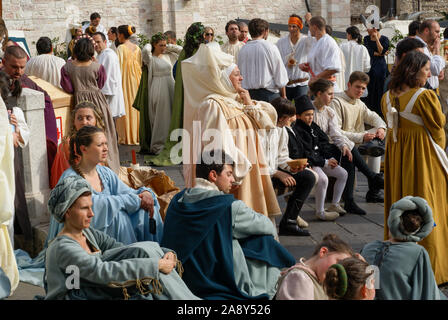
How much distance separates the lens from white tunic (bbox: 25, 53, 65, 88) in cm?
1000

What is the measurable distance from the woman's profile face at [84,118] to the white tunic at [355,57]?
7.50 metres

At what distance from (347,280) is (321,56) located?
6934 mm

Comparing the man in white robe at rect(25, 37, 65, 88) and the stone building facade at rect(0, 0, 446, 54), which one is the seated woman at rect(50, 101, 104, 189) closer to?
the man in white robe at rect(25, 37, 65, 88)

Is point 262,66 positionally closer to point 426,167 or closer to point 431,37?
point 431,37

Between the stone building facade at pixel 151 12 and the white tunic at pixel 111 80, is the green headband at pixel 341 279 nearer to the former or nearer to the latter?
the white tunic at pixel 111 80

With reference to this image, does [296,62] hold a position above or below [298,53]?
below

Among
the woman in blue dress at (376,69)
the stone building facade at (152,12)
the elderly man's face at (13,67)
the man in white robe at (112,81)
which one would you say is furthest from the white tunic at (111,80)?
the stone building facade at (152,12)

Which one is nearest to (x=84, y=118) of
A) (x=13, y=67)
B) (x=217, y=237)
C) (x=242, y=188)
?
(x=13, y=67)

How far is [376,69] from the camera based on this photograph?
41.7 ft

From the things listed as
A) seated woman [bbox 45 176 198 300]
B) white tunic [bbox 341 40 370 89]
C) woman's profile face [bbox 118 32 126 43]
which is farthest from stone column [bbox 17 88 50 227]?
white tunic [bbox 341 40 370 89]

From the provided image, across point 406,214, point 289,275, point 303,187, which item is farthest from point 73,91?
point 289,275

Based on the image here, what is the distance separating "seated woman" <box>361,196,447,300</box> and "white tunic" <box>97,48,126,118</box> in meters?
6.81

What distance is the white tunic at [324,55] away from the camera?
32.4 ft

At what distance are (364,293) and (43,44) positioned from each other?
300 inches
